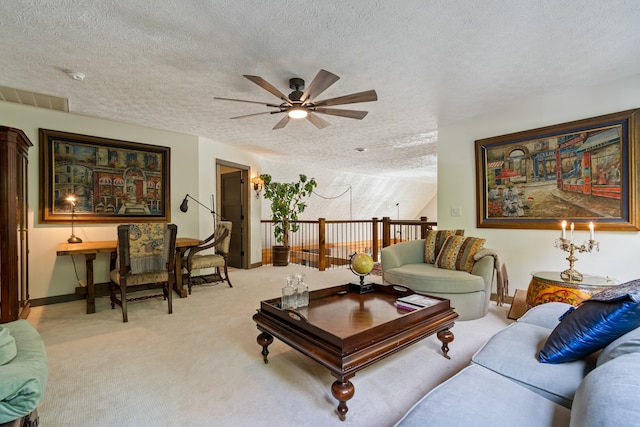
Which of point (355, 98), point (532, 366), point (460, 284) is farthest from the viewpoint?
point (460, 284)

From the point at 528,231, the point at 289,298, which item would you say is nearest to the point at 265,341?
the point at 289,298

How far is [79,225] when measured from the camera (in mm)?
3666

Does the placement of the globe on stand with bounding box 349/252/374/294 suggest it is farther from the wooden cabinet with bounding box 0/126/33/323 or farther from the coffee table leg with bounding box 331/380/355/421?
the wooden cabinet with bounding box 0/126/33/323

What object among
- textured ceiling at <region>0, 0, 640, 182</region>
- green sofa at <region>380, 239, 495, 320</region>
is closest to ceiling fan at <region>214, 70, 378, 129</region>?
textured ceiling at <region>0, 0, 640, 182</region>

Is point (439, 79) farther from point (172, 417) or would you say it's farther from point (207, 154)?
point (207, 154)

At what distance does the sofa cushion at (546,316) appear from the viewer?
5.42 ft

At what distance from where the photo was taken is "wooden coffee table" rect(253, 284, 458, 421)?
1439mm

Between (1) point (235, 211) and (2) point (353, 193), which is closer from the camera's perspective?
→ (1) point (235, 211)

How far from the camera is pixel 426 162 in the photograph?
677 cm

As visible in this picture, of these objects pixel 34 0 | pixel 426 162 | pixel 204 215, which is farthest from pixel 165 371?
pixel 426 162

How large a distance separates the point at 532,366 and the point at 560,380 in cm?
11

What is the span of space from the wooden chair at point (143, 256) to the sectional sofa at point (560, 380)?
292 centimetres

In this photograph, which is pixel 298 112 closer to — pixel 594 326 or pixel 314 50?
pixel 314 50

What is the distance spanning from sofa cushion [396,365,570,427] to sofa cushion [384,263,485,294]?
1647 mm
